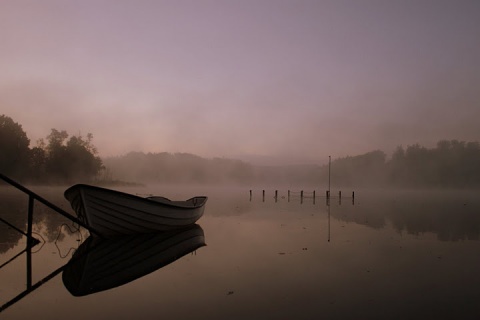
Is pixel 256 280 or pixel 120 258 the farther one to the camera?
pixel 120 258

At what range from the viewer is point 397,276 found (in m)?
10.3

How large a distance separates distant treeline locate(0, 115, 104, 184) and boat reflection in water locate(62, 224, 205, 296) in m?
73.0

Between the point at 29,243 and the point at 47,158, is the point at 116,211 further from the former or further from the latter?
the point at 47,158

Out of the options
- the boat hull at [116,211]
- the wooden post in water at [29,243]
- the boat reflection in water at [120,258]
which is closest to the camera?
the boat reflection in water at [120,258]

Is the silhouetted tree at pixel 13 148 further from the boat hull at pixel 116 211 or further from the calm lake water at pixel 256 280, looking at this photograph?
the boat hull at pixel 116 211

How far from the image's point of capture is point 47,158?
8806cm

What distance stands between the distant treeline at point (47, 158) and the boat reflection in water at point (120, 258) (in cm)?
7300

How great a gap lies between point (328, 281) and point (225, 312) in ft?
12.8

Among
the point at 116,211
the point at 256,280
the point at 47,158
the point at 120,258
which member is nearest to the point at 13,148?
the point at 47,158

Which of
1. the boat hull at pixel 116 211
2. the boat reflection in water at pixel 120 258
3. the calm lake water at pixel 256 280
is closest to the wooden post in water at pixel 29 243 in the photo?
the calm lake water at pixel 256 280

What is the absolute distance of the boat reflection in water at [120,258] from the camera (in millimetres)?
9141

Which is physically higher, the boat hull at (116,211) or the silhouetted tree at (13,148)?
the silhouetted tree at (13,148)

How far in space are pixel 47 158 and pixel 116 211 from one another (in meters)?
87.2

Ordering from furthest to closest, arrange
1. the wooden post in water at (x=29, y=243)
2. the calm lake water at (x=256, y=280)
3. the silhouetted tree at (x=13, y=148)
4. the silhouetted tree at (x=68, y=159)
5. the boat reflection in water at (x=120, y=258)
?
the silhouetted tree at (x=68, y=159)
the silhouetted tree at (x=13, y=148)
the wooden post in water at (x=29, y=243)
the boat reflection in water at (x=120, y=258)
the calm lake water at (x=256, y=280)
